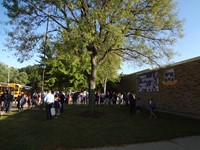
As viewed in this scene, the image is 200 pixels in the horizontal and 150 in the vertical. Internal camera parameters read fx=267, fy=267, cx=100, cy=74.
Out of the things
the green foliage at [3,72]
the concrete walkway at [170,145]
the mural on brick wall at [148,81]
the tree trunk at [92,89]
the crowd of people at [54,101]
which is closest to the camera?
the concrete walkway at [170,145]

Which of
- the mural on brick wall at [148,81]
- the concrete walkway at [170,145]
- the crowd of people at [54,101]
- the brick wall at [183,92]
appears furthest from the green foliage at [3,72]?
the concrete walkway at [170,145]

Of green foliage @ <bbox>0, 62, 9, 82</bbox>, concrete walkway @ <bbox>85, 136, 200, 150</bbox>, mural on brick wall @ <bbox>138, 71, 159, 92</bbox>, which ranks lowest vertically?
concrete walkway @ <bbox>85, 136, 200, 150</bbox>

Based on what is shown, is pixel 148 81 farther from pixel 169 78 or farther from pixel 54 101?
pixel 54 101

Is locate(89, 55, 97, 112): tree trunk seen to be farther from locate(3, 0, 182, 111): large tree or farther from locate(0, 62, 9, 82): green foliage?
locate(0, 62, 9, 82): green foliage

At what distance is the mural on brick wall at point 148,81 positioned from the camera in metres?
27.2

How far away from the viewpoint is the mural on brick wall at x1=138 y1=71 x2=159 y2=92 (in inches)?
1071

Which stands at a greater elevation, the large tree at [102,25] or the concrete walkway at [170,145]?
the large tree at [102,25]

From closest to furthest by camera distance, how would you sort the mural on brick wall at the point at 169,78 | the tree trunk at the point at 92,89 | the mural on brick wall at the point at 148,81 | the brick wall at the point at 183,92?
1. the tree trunk at the point at 92,89
2. the brick wall at the point at 183,92
3. the mural on brick wall at the point at 169,78
4. the mural on brick wall at the point at 148,81

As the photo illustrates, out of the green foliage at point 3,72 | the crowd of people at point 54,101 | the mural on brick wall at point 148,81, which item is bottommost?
the crowd of people at point 54,101

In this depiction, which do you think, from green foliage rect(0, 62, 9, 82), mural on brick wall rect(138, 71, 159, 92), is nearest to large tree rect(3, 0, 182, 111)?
mural on brick wall rect(138, 71, 159, 92)

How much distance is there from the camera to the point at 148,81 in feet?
96.7

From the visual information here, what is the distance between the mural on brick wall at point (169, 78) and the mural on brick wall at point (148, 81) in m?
1.85

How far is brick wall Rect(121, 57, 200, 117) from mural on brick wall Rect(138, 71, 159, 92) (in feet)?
2.58

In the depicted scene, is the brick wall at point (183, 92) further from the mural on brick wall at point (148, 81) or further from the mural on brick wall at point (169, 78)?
the mural on brick wall at point (148, 81)
